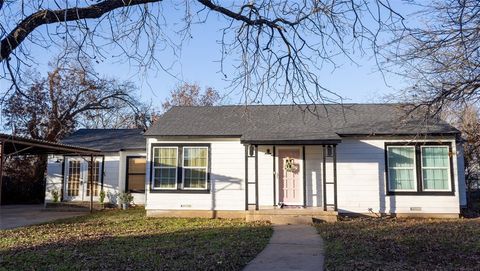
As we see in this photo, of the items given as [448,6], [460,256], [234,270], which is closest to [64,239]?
[234,270]

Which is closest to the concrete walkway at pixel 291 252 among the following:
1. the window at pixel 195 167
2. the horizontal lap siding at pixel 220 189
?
the horizontal lap siding at pixel 220 189

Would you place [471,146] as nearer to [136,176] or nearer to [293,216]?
[293,216]

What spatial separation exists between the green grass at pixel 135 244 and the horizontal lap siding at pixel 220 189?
0.98 meters

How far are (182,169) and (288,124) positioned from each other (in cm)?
435

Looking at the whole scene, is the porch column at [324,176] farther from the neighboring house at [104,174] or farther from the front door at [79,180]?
the front door at [79,180]

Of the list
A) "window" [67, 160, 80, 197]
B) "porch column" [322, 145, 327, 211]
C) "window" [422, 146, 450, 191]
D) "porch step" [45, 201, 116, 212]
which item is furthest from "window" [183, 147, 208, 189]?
"window" [422, 146, 450, 191]

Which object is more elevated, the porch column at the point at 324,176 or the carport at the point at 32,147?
the carport at the point at 32,147

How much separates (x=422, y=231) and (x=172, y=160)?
29.6 ft

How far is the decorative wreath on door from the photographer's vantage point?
52.3 feet

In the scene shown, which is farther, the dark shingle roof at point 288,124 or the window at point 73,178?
the window at point 73,178

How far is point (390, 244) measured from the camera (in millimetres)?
9609

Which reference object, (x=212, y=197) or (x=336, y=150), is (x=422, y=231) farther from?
(x=212, y=197)

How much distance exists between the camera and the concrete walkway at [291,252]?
752 cm

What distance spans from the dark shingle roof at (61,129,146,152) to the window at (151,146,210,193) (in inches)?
185
